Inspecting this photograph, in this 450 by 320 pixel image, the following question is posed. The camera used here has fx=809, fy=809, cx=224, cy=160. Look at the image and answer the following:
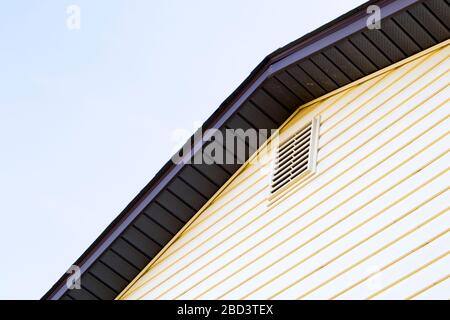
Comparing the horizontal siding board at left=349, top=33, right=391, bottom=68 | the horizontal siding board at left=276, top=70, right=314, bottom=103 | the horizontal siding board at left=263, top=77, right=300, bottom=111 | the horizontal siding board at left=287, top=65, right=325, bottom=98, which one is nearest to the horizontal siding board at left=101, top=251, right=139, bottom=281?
the horizontal siding board at left=263, top=77, right=300, bottom=111

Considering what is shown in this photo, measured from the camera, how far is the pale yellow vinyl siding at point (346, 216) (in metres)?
5.43

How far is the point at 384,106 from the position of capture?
7.03 meters

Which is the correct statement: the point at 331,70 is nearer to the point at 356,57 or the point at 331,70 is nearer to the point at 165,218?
the point at 356,57

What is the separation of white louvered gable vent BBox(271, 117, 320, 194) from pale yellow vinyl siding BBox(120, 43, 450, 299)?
0.33 feet

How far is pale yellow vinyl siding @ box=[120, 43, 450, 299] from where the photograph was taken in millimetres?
5430

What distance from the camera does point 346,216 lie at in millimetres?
6262

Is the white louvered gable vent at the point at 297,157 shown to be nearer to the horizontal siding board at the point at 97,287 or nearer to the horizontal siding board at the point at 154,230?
the horizontal siding board at the point at 154,230

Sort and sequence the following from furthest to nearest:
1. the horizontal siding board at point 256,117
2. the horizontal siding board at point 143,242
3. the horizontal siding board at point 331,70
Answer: the horizontal siding board at point 143,242 → the horizontal siding board at point 256,117 → the horizontal siding board at point 331,70

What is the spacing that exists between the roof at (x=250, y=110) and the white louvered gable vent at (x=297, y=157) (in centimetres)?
46

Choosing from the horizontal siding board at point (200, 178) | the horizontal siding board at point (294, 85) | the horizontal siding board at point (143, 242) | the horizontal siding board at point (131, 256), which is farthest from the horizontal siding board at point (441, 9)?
the horizontal siding board at point (131, 256)

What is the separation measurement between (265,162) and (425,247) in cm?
320

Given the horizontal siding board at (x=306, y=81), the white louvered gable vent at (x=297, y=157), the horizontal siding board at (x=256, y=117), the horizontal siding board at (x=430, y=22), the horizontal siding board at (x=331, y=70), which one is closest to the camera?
the horizontal siding board at (x=430, y=22)
